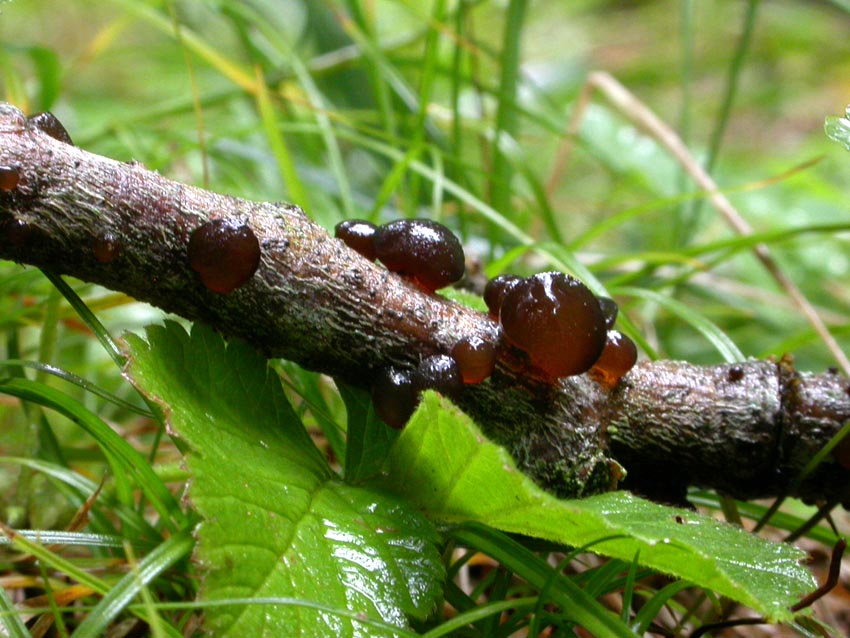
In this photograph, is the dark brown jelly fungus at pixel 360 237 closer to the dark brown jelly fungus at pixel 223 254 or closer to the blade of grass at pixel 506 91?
the dark brown jelly fungus at pixel 223 254

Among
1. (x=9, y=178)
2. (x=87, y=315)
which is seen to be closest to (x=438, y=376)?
(x=87, y=315)

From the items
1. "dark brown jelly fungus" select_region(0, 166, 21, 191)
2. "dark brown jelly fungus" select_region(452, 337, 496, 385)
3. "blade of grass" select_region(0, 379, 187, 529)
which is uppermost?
"dark brown jelly fungus" select_region(452, 337, 496, 385)

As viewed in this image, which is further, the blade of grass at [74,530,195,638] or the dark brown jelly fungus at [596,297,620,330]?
the dark brown jelly fungus at [596,297,620,330]

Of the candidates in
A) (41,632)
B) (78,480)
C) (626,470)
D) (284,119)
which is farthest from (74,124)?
(626,470)

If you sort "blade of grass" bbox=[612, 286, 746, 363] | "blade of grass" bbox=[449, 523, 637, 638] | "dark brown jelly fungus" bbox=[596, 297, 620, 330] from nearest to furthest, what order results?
1. "blade of grass" bbox=[449, 523, 637, 638]
2. "dark brown jelly fungus" bbox=[596, 297, 620, 330]
3. "blade of grass" bbox=[612, 286, 746, 363]

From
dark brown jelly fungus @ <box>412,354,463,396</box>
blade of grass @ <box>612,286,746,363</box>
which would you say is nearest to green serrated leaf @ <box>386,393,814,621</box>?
dark brown jelly fungus @ <box>412,354,463,396</box>

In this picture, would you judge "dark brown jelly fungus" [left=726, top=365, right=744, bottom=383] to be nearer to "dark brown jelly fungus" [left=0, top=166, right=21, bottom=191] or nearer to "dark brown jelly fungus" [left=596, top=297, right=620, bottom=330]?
"dark brown jelly fungus" [left=596, top=297, right=620, bottom=330]

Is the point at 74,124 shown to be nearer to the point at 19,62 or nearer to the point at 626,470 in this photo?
the point at 19,62
